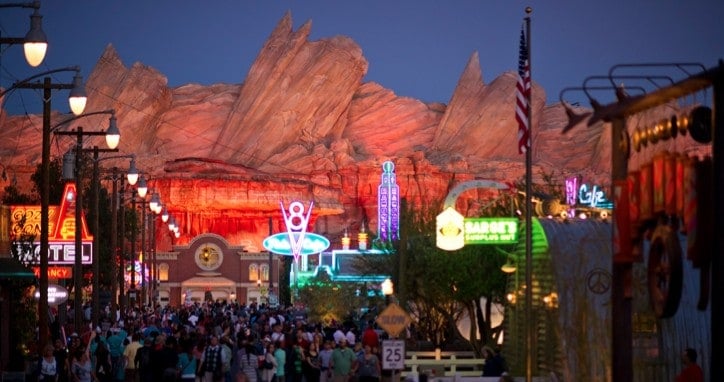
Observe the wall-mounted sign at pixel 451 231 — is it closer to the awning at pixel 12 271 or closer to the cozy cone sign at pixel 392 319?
the cozy cone sign at pixel 392 319

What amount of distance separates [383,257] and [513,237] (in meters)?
19.0

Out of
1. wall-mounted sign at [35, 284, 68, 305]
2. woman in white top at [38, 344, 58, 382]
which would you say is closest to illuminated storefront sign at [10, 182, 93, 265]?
wall-mounted sign at [35, 284, 68, 305]

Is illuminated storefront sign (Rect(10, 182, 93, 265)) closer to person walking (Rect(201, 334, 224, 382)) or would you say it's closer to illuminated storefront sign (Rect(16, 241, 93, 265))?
illuminated storefront sign (Rect(16, 241, 93, 265))

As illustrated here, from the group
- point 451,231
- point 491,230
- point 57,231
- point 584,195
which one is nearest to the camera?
point 491,230

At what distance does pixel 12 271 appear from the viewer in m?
33.2

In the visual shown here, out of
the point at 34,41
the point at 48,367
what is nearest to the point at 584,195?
the point at 48,367

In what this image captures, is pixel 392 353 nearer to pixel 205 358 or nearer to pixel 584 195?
pixel 205 358

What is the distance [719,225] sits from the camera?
13.5 m

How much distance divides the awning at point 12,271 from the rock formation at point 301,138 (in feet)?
344

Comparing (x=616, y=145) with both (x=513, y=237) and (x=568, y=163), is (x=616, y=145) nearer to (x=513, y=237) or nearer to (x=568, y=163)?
(x=513, y=237)

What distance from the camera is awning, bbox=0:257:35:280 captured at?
32.5 m

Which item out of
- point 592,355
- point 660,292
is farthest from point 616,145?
point 592,355

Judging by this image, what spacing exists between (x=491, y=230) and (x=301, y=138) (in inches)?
4862

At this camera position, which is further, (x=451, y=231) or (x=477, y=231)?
(x=451, y=231)
